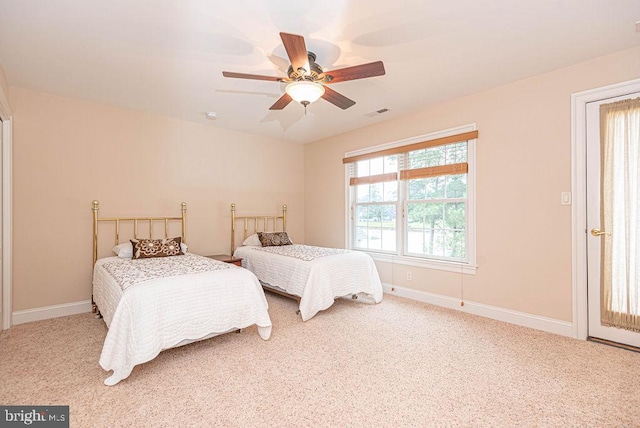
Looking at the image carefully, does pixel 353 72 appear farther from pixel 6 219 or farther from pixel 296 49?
pixel 6 219

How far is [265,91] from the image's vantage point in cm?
333

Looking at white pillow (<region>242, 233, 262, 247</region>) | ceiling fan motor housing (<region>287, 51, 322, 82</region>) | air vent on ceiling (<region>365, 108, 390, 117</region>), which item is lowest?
white pillow (<region>242, 233, 262, 247</region>)

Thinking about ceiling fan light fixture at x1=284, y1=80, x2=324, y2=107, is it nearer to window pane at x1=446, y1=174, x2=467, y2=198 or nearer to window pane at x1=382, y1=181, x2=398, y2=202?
window pane at x1=446, y1=174, x2=467, y2=198

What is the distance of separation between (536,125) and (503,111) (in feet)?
1.20

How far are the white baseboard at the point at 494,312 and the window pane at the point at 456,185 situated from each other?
128cm

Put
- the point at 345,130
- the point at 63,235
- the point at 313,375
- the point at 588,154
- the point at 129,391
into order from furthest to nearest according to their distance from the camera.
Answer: the point at 345,130, the point at 63,235, the point at 588,154, the point at 313,375, the point at 129,391

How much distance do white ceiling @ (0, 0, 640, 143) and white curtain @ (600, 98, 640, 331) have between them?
61 centimetres

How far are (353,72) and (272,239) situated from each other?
303 centimetres

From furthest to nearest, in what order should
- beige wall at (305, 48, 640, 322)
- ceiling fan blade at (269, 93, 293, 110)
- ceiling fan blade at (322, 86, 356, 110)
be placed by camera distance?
beige wall at (305, 48, 640, 322), ceiling fan blade at (269, 93, 293, 110), ceiling fan blade at (322, 86, 356, 110)

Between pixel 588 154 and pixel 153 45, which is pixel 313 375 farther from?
pixel 588 154

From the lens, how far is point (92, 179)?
3.69m

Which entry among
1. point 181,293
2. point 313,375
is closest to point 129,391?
point 181,293

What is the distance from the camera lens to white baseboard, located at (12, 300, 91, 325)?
3257 mm

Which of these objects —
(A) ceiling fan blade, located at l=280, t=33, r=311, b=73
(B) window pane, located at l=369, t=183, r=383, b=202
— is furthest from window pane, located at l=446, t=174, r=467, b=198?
(A) ceiling fan blade, located at l=280, t=33, r=311, b=73
